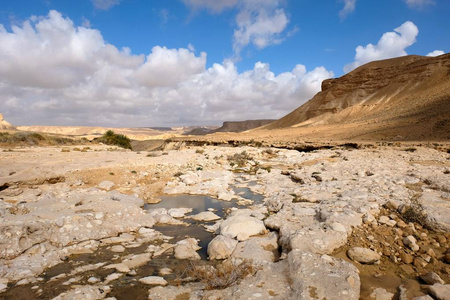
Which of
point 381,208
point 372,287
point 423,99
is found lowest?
point 372,287

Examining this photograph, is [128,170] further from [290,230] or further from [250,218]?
[290,230]

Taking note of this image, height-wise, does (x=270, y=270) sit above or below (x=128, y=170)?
below

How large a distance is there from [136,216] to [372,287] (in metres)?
5.05

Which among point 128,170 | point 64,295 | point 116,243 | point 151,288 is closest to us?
point 64,295

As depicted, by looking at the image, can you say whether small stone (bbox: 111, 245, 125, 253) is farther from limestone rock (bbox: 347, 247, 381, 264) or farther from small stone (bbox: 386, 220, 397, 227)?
small stone (bbox: 386, 220, 397, 227)

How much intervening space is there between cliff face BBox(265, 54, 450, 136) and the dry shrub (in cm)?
2828

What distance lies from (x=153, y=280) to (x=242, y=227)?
6.84 feet

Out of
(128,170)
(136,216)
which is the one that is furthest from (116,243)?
(128,170)

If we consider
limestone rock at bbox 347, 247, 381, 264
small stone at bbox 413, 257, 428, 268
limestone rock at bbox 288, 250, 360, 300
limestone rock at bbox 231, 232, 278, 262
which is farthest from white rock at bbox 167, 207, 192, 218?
small stone at bbox 413, 257, 428, 268

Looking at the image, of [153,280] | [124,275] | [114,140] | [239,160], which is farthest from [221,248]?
[114,140]

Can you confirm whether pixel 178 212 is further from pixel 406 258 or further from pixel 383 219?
pixel 406 258

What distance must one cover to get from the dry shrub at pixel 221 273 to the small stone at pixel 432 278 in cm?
230

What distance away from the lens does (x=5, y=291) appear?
367 centimetres

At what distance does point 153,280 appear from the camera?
3.97 m
